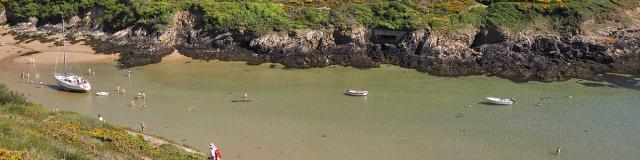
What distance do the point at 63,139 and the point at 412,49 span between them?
35620 mm

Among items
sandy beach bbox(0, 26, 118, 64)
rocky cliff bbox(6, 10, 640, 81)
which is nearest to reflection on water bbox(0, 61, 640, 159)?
rocky cliff bbox(6, 10, 640, 81)

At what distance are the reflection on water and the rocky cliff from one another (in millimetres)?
1851

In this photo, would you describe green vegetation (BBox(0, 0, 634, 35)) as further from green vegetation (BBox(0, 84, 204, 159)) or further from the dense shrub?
green vegetation (BBox(0, 84, 204, 159))

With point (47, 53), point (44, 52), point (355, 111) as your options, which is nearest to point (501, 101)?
point (355, 111)

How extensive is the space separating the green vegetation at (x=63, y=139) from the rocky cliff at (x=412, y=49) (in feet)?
79.7

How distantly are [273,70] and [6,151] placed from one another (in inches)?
1356

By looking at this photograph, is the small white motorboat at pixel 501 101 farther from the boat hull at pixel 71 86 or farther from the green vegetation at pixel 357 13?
the boat hull at pixel 71 86

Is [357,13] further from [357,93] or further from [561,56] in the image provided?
[561,56]

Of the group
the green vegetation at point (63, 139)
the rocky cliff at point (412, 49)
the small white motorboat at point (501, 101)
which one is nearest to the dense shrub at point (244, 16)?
the rocky cliff at point (412, 49)

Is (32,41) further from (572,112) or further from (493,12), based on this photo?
(572,112)

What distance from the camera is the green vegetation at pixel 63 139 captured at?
63.3ft

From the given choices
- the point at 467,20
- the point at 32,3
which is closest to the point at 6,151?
the point at 467,20

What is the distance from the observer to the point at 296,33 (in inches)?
2180

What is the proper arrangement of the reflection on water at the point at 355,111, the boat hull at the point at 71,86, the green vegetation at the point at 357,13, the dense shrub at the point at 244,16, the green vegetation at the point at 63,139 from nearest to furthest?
1. the green vegetation at the point at 63,139
2. the reflection on water at the point at 355,111
3. the boat hull at the point at 71,86
4. the green vegetation at the point at 357,13
5. the dense shrub at the point at 244,16
